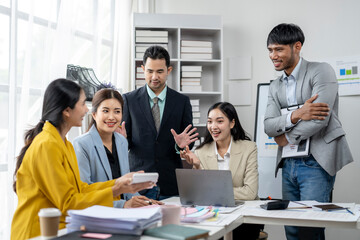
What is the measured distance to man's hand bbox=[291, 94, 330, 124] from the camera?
8.34 ft

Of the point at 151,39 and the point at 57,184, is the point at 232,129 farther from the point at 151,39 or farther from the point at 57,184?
the point at 57,184

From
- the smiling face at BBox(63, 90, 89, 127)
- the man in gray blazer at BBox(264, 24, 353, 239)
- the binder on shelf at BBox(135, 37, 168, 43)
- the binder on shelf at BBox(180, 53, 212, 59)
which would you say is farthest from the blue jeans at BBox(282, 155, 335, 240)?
the binder on shelf at BBox(135, 37, 168, 43)

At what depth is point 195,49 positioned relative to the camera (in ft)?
13.6

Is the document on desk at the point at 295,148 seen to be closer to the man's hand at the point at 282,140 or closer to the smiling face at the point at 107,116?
the man's hand at the point at 282,140

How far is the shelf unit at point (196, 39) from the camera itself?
4.05 metres

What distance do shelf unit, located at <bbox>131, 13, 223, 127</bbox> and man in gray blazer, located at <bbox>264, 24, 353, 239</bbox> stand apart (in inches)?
53.3

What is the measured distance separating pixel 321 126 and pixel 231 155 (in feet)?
2.04

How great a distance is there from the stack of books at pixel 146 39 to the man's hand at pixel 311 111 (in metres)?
1.88

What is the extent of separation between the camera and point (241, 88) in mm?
4402

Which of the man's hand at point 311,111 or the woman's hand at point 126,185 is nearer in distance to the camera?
the woman's hand at point 126,185

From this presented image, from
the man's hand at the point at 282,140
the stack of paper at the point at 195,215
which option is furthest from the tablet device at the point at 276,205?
the man's hand at the point at 282,140

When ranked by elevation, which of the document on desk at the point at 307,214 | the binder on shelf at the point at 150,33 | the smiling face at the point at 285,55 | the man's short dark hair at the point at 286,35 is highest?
the binder on shelf at the point at 150,33

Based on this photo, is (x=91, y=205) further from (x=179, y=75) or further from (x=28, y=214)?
(x=179, y=75)

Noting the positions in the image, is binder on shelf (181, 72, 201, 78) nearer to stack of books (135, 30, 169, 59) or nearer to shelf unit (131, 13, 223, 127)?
shelf unit (131, 13, 223, 127)
